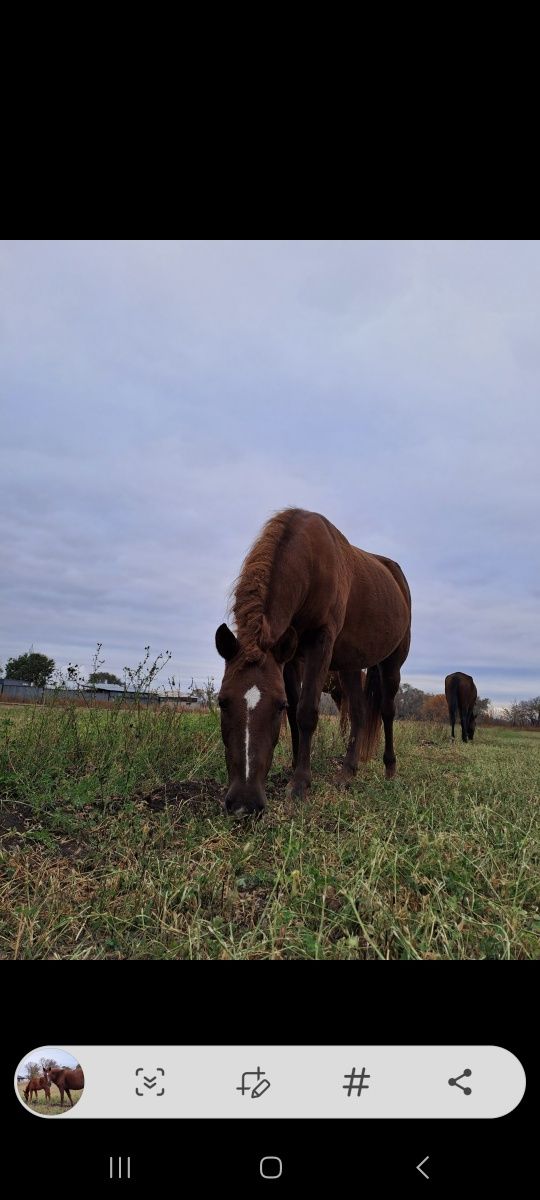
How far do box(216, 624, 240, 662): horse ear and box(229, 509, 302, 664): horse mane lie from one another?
61mm

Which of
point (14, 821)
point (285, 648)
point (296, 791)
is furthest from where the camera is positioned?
point (296, 791)

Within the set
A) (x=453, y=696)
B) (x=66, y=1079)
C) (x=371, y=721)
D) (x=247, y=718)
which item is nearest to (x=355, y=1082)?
(x=66, y=1079)

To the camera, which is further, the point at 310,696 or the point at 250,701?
the point at 310,696

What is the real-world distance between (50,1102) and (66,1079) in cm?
6

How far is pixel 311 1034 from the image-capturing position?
4.21ft

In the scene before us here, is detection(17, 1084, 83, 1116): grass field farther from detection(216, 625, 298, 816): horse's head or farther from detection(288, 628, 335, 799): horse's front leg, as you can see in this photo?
detection(288, 628, 335, 799): horse's front leg

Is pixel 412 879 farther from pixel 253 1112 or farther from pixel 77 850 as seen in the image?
pixel 77 850

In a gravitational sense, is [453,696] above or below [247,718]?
above

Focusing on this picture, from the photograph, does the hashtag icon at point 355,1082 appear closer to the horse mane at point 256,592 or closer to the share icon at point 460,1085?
the share icon at point 460,1085

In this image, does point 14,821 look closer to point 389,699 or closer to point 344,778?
point 344,778

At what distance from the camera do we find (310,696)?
16.5 feet
